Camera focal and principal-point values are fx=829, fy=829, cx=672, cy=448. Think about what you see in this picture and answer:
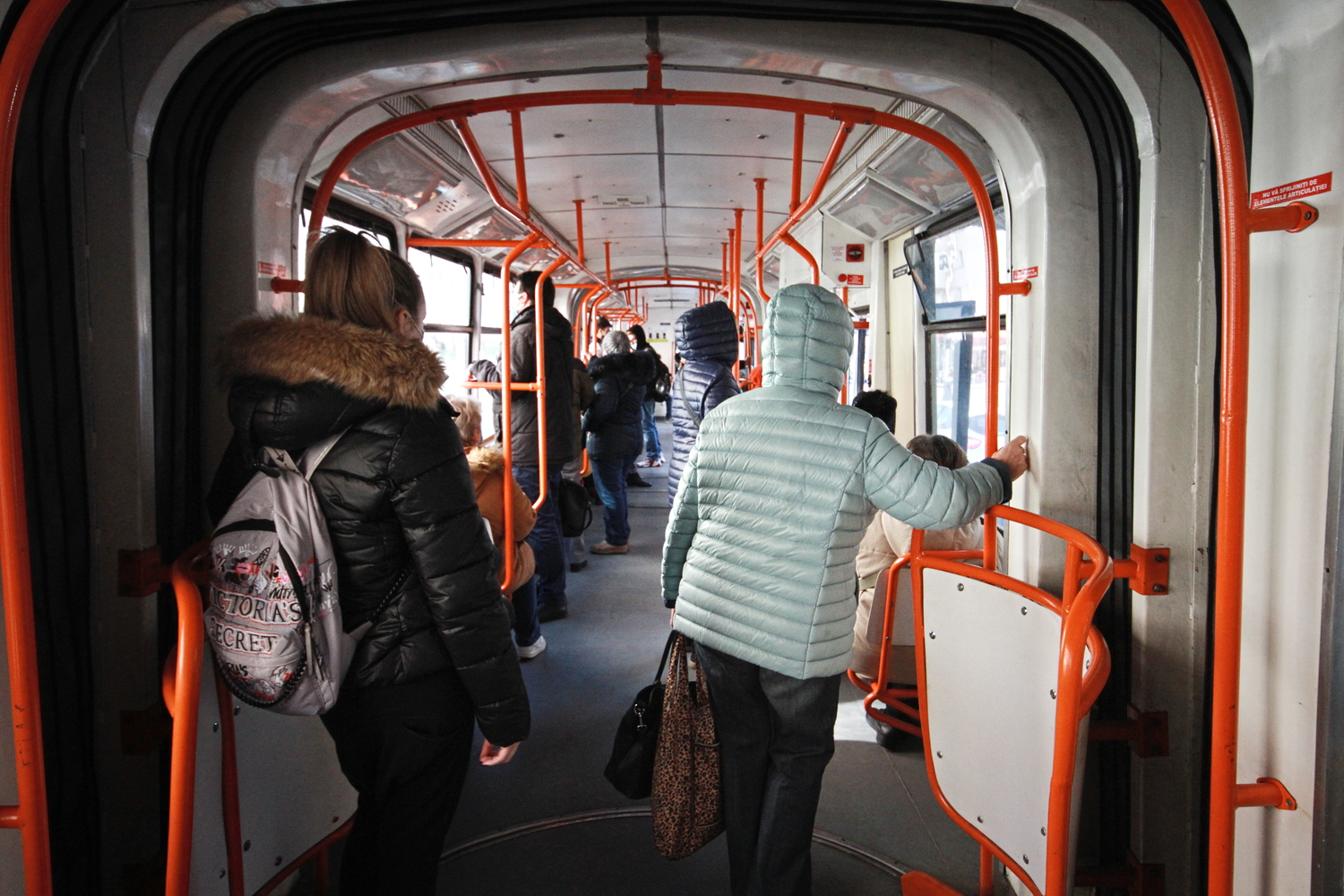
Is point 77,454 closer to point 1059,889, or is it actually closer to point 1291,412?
A: point 1059,889

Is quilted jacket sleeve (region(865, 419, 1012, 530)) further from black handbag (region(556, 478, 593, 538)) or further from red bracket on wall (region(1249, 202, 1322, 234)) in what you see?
black handbag (region(556, 478, 593, 538))

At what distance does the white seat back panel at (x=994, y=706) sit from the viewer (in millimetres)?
1778

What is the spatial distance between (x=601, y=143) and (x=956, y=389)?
236 cm

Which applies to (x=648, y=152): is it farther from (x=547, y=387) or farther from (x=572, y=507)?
(x=572, y=507)

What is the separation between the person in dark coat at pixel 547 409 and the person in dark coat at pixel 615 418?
1.28 meters

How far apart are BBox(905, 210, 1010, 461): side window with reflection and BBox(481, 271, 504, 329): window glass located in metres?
3.38

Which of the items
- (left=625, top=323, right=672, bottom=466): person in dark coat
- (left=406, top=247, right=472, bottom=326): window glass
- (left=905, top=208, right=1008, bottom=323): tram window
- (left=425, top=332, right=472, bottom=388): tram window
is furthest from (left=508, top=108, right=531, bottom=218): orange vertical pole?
(left=625, top=323, right=672, bottom=466): person in dark coat

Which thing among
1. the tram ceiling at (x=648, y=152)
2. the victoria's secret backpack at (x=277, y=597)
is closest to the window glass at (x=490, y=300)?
the tram ceiling at (x=648, y=152)

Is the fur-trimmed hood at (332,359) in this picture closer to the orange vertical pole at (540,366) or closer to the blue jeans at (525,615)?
the orange vertical pole at (540,366)

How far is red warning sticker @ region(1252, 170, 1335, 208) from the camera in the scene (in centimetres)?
145

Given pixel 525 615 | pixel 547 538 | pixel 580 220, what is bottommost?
pixel 525 615

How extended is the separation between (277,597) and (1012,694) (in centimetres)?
157

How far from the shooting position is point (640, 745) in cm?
209

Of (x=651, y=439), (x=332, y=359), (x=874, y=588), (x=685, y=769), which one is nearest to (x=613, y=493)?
(x=874, y=588)
